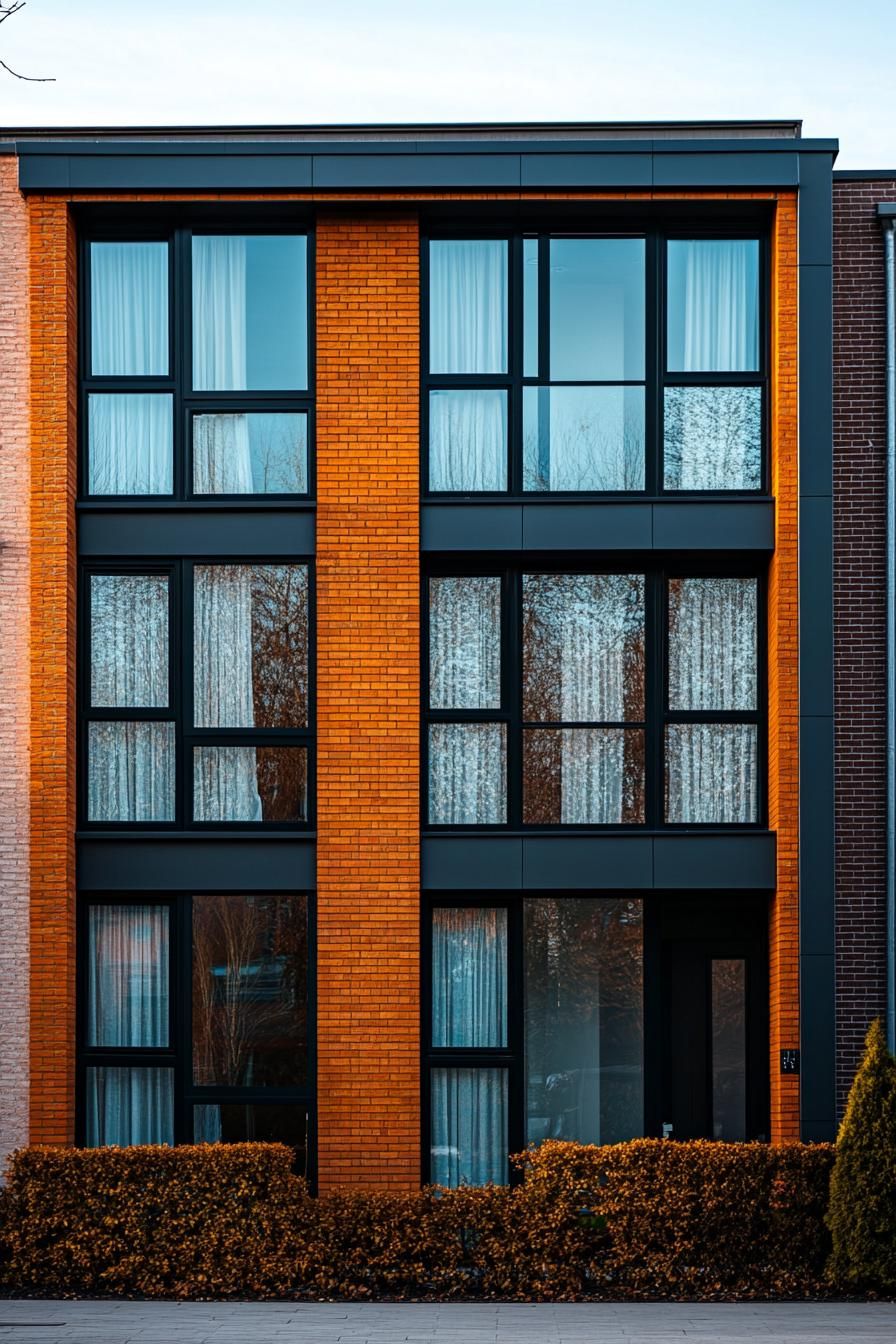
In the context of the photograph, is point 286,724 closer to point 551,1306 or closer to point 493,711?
point 493,711

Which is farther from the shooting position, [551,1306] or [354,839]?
[354,839]

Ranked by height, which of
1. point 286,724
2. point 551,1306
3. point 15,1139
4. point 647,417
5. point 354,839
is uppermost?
point 647,417

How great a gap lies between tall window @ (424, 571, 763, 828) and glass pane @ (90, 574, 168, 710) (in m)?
2.45

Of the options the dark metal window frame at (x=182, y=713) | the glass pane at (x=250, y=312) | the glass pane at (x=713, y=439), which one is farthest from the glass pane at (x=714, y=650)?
the glass pane at (x=250, y=312)

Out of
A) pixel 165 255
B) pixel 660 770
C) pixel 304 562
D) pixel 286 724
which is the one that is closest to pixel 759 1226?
pixel 660 770

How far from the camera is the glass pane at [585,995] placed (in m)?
13.6

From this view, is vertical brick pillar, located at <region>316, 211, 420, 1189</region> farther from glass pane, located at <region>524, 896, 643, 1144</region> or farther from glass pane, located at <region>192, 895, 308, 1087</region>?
glass pane, located at <region>524, 896, 643, 1144</region>

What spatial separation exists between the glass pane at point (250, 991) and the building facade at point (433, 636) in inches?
1.2

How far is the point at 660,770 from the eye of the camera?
44.8 ft

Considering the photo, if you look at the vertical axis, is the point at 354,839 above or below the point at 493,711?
below

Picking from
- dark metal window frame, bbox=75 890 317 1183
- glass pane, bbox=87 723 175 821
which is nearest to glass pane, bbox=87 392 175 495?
glass pane, bbox=87 723 175 821

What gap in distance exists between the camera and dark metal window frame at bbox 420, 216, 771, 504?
13.7 meters

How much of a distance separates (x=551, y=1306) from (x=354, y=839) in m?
4.14

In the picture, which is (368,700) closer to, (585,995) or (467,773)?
(467,773)
